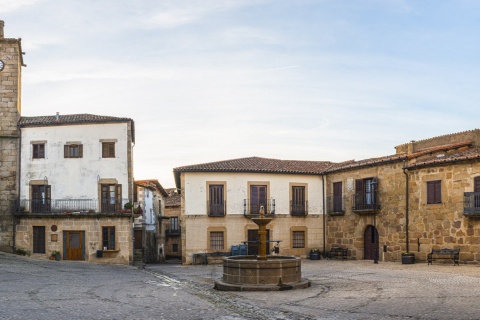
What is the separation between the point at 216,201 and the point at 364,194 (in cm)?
751

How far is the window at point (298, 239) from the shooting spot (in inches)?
1266

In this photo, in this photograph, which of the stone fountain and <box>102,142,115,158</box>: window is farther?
<box>102,142,115,158</box>: window

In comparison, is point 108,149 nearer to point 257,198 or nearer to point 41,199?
point 41,199

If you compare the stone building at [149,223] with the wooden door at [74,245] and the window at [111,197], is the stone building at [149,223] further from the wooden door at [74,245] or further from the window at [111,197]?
the wooden door at [74,245]

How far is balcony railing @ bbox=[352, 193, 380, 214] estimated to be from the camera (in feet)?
94.8

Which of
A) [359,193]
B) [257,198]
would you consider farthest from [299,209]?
[359,193]

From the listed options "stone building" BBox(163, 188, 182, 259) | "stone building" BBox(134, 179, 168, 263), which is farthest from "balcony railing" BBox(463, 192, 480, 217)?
"stone building" BBox(163, 188, 182, 259)

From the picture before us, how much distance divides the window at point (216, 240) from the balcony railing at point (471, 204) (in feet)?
40.1

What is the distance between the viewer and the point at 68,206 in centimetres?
2997

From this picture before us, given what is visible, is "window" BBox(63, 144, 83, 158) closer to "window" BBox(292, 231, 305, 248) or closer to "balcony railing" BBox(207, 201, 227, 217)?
"balcony railing" BBox(207, 201, 227, 217)

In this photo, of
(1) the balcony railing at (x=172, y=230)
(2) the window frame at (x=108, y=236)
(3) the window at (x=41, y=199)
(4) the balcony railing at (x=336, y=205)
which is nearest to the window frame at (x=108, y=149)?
(3) the window at (x=41, y=199)

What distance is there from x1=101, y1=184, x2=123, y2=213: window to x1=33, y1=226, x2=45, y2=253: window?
126 inches

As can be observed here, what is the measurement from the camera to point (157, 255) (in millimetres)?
43750

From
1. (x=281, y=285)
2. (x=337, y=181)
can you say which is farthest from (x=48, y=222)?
(x=281, y=285)
